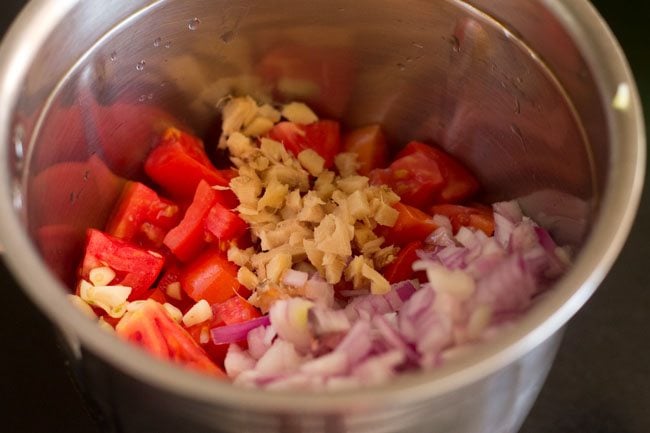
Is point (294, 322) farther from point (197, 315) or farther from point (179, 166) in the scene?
point (179, 166)

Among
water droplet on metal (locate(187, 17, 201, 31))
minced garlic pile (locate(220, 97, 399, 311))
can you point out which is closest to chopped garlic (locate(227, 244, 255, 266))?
minced garlic pile (locate(220, 97, 399, 311))

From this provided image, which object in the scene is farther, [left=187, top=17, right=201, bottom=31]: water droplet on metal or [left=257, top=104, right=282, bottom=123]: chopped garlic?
[left=257, top=104, right=282, bottom=123]: chopped garlic

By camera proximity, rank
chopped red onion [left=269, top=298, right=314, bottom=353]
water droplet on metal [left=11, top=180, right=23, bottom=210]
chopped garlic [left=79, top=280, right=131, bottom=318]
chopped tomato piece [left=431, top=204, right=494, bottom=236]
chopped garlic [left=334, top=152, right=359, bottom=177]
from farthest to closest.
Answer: chopped garlic [left=334, top=152, right=359, bottom=177] → chopped tomato piece [left=431, top=204, right=494, bottom=236] → chopped garlic [left=79, top=280, right=131, bottom=318] → chopped red onion [left=269, top=298, right=314, bottom=353] → water droplet on metal [left=11, top=180, right=23, bottom=210]

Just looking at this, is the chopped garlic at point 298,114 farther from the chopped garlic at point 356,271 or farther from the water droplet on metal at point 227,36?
the chopped garlic at point 356,271

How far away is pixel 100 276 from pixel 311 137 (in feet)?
1.25

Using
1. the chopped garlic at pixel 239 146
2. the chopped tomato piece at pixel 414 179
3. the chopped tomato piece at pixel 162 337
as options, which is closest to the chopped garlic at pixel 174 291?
the chopped tomato piece at pixel 162 337

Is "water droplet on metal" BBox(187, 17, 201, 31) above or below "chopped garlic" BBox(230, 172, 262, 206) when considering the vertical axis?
above

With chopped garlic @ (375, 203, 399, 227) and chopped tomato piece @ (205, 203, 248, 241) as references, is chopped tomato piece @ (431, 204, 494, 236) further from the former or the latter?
chopped tomato piece @ (205, 203, 248, 241)

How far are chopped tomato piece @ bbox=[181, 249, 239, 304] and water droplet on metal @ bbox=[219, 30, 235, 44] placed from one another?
309 mm

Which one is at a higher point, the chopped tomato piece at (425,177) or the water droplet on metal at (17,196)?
the water droplet on metal at (17,196)

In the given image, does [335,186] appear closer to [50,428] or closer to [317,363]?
[317,363]

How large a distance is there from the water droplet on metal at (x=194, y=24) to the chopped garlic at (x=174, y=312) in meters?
0.38

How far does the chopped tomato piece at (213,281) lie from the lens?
42.6 inches

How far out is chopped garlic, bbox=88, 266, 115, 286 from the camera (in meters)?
1.06
